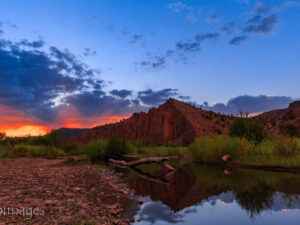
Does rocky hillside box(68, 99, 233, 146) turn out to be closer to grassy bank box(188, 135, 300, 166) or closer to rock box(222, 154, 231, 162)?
grassy bank box(188, 135, 300, 166)

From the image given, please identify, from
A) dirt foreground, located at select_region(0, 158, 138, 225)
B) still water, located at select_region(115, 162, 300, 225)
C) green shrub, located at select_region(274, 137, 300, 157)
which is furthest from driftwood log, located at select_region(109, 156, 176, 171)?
dirt foreground, located at select_region(0, 158, 138, 225)

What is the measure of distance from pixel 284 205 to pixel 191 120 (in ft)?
179

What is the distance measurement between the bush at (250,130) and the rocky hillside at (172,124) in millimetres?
29989

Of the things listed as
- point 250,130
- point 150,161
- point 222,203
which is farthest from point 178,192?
point 250,130

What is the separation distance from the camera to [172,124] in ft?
210

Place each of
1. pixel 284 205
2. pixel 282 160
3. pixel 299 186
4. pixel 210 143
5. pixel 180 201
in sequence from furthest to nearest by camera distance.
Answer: pixel 210 143, pixel 282 160, pixel 299 186, pixel 180 201, pixel 284 205

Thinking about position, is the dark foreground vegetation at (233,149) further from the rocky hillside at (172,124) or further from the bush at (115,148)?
the rocky hillside at (172,124)

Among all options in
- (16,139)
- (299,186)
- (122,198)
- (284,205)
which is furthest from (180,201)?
(16,139)

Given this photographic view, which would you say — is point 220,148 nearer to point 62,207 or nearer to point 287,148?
point 287,148

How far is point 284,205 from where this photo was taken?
7.08 m

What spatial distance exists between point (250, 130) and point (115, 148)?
46.5 feet

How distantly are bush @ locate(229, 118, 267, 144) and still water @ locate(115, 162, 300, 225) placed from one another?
404 inches

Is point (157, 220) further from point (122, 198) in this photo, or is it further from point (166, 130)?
point (166, 130)

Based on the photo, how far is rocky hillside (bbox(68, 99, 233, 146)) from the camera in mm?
58062
